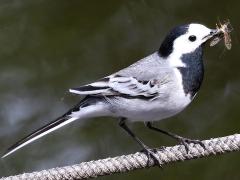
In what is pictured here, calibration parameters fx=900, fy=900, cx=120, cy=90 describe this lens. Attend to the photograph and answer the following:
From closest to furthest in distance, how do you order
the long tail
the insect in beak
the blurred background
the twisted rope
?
the twisted rope → the long tail → the insect in beak → the blurred background

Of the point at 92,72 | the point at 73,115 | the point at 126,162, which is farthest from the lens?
the point at 92,72

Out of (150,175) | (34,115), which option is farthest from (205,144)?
(34,115)

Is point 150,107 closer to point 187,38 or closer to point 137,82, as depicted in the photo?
point 137,82

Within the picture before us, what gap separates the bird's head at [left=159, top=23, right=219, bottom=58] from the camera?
2732 mm

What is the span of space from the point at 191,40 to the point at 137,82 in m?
0.21

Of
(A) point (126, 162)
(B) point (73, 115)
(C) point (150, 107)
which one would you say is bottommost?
(A) point (126, 162)

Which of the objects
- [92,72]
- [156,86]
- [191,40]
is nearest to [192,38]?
[191,40]

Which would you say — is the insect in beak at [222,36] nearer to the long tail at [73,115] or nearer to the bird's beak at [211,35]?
the bird's beak at [211,35]

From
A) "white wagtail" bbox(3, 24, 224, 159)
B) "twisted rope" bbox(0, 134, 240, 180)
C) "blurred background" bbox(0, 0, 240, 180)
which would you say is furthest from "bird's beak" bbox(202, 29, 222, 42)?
"blurred background" bbox(0, 0, 240, 180)

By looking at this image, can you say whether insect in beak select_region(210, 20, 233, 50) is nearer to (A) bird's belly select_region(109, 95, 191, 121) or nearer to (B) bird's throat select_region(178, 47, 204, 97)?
(B) bird's throat select_region(178, 47, 204, 97)

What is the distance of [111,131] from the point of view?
410 cm

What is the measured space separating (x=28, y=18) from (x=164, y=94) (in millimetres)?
1800

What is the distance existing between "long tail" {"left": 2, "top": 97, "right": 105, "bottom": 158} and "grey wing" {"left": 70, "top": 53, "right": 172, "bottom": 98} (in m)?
0.04

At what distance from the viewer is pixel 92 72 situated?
4.24 m
